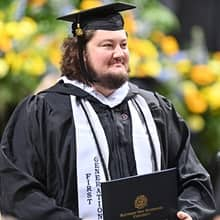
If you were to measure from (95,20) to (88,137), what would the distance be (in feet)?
1.54

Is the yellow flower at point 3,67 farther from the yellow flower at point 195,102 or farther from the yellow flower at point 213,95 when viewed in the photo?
the yellow flower at point 213,95

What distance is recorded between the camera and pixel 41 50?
21.4ft

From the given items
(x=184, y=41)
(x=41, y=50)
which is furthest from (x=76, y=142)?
(x=184, y=41)

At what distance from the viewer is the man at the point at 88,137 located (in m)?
4.05

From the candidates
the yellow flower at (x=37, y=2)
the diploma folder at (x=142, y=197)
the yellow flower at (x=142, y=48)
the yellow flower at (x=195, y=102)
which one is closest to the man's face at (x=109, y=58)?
the diploma folder at (x=142, y=197)

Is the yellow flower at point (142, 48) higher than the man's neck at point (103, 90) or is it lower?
lower

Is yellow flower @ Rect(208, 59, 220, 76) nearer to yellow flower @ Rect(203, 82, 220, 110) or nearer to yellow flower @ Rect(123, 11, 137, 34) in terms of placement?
yellow flower @ Rect(203, 82, 220, 110)

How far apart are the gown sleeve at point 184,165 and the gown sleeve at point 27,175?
482 mm

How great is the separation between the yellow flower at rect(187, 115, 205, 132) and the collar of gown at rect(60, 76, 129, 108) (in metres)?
2.77

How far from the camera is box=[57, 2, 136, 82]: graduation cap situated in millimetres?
4195

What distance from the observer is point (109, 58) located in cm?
413

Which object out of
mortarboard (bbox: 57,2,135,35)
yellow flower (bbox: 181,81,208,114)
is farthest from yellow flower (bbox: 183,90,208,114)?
mortarboard (bbox: 57,2,135,35)

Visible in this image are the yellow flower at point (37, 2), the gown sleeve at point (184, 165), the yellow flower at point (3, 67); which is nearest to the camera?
the gown sleeve at point (184, 165)

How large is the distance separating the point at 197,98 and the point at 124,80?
113 inches
